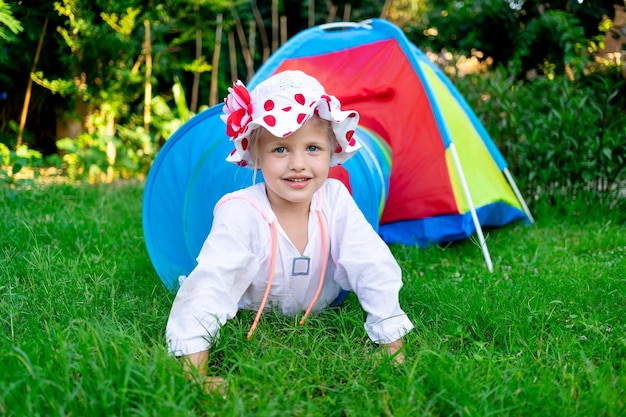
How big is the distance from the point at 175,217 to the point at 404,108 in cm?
134

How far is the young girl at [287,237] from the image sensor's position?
1.82 metres

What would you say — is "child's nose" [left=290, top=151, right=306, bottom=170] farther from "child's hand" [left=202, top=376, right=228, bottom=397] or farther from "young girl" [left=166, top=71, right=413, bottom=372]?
"child's hand" [left=202, top=376, right=228, bottom=397]

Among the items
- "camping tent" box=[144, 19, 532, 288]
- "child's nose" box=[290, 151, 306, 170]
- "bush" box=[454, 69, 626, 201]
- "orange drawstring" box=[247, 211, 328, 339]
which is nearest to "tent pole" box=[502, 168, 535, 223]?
"camping tent" box=[144, 19, 532, 288]

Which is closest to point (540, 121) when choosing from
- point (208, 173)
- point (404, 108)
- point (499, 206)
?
point (499, 206)

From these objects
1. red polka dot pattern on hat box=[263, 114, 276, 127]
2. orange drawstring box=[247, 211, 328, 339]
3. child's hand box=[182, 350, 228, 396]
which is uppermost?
red polka dot pattern on hat box=[263, 114, 276, 127]

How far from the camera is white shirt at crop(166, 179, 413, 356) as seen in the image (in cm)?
179

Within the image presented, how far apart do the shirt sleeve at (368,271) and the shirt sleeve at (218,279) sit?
25 cm

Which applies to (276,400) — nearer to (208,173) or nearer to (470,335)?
(470,335)

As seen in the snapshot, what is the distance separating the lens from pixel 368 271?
1.99 m

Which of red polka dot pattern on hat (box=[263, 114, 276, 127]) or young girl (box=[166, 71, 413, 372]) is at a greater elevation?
red polka dot pattern on hat (box=[263, 114, 276, 127])

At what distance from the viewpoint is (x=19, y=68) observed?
453 centimetres

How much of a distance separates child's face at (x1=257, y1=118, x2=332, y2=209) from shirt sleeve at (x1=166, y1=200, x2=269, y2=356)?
130 millimetres

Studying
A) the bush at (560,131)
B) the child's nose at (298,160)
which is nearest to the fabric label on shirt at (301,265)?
the child's nose at (298,160)

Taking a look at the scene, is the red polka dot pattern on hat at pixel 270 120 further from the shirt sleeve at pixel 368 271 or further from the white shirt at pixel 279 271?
the shirt sleeve at pixel 368 271
